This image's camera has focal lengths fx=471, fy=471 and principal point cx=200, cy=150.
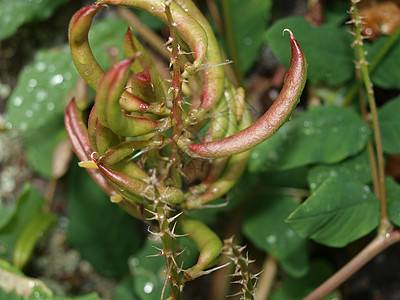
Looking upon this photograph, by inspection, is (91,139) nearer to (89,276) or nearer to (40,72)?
(40,72)

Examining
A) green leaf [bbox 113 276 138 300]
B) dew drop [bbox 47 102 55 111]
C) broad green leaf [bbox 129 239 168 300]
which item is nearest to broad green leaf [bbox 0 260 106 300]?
broad green leaf [bbox 129 239 168 300]

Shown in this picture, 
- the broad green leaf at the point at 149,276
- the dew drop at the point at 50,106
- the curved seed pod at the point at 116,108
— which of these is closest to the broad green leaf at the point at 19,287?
the broad green leaf at the point at 149,276

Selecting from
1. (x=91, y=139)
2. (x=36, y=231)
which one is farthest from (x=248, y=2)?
(x=36, y=231)

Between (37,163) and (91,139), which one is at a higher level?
(91,139)

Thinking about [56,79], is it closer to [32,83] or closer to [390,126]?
[32,83]

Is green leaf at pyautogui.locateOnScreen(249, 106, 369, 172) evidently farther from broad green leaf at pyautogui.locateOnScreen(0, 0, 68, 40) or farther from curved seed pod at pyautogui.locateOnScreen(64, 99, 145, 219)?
broad green leaf at pyautogui.locateOnScreen(0, 0, 68, 40)

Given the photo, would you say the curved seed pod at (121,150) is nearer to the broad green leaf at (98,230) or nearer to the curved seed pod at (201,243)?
the curved seed pod at (201,243)
